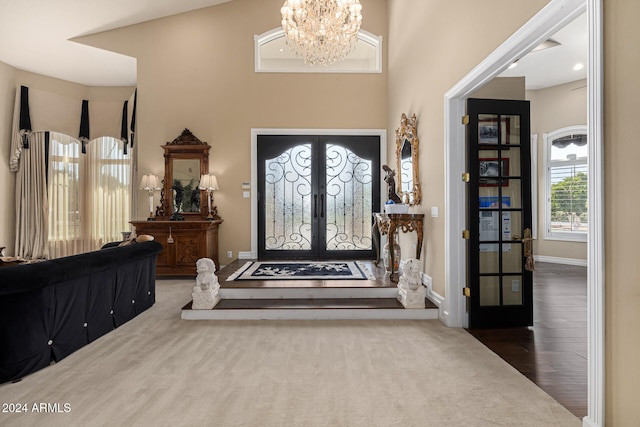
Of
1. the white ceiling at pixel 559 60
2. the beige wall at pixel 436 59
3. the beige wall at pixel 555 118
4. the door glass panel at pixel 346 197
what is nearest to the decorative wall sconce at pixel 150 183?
the door glass panel at pixel 346 197

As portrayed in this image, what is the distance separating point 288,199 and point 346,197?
108 centimetres

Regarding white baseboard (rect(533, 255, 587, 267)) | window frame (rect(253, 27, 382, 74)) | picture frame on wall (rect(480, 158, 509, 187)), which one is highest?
window frame (rect(253, 27, 382, 74))

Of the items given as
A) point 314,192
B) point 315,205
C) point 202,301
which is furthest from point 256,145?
point 202,301

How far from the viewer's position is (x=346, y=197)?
22.4ft

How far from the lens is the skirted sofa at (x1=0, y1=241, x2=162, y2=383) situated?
8.38 ft

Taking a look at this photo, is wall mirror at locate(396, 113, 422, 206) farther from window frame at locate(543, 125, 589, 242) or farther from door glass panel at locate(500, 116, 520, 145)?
window frame at locate(543, 125, 589, 242)

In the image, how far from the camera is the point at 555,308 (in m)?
4.34

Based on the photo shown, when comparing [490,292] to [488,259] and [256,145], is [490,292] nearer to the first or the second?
[488,259]

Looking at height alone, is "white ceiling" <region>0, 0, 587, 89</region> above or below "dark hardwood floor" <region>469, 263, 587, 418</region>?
above

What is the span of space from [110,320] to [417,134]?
162 inches

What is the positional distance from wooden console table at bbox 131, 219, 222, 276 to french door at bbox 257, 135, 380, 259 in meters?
1.17

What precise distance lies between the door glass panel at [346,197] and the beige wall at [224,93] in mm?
639

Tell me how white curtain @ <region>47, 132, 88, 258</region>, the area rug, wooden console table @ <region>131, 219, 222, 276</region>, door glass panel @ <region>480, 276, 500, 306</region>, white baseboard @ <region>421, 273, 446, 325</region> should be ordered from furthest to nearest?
white curtain @ <region>47, 132, 88, 258</region> < wooden console table @ <region>131, 219, 222, 276</region> < the area rug < white baseboard @ <region>421, 273, 446, 325</region> < door glass panel @ <region>480, 276, 500, 306</region>

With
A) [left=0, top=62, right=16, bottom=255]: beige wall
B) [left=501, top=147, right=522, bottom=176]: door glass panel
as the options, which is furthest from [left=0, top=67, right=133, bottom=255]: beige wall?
[left=501, top=147, right=522, bottom=176]: door glass panel
